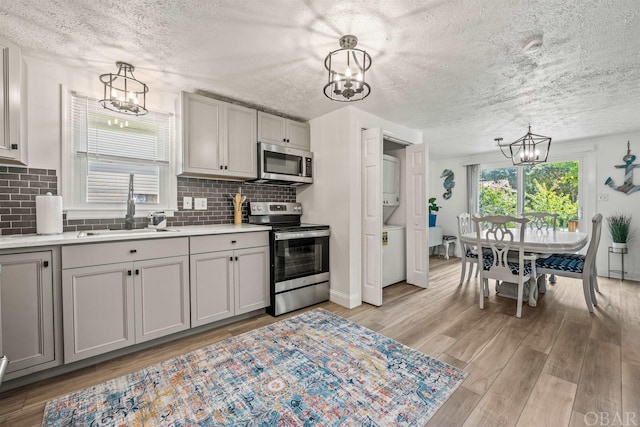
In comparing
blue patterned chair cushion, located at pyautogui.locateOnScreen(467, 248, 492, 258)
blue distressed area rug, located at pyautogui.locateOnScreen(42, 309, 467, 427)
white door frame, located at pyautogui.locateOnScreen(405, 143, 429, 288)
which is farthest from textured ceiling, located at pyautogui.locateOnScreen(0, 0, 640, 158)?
blue distressed area rug, located at pyautogui.locateOnScreen(42, 309, 467, 427)

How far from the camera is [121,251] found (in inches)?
81.4

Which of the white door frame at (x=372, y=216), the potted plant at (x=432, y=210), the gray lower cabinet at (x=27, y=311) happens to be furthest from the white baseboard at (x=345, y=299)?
the potted plant at (x=432, y=210)

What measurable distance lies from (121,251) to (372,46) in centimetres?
240

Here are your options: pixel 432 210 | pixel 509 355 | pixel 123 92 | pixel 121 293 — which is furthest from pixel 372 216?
pixel 432 210

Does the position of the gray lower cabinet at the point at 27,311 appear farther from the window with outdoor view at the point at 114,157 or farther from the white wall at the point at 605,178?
the white wall at the point at 605,178

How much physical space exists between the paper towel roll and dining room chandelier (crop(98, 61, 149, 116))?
0.86m

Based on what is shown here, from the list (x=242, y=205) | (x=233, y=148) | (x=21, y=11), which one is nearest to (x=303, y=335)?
(x=242, y=205)

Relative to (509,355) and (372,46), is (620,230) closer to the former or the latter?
(509,355)

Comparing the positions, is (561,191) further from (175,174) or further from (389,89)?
(175,174)

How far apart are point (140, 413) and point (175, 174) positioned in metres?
2.11

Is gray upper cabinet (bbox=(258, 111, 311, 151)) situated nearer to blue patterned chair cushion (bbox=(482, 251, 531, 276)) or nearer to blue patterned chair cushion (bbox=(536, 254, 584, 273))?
blue patterned chair cushion (bbox=(482, 251, 531, 276))

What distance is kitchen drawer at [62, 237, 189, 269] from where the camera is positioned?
189 centimetres

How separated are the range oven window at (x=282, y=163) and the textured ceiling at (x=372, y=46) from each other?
573 millimetres

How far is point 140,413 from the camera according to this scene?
5.04 ft
